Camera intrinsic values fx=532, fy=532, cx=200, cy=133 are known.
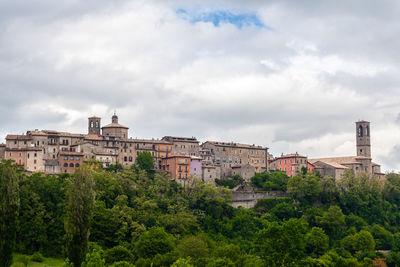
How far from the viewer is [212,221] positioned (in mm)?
75062

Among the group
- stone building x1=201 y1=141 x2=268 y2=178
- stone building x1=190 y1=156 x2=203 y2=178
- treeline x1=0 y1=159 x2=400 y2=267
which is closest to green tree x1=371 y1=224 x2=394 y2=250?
treeline x1=0 y1=159 x2=400 y2=267

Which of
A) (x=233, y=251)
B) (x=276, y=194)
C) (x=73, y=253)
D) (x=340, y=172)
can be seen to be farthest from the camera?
(x=340, y=172)

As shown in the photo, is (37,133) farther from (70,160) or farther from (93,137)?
(93,137)

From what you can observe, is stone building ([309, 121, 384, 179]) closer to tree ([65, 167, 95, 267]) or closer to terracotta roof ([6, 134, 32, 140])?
terracotta roof ([6, 134, 32, 140])

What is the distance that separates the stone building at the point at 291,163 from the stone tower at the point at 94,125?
35.6 meters

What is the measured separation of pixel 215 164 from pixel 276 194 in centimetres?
1221

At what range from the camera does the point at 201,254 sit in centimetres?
5969

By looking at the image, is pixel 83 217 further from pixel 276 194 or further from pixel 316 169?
pixel 316 169

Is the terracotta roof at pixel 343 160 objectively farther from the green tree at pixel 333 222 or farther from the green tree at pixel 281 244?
the green tree at pixel 281 244

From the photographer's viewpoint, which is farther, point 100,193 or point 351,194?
point 351,194

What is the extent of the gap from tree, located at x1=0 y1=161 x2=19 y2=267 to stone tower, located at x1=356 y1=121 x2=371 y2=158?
82016 millimetres

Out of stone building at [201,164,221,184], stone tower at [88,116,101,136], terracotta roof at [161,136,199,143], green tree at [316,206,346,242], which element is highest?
stone tower at [88,116,101,136]

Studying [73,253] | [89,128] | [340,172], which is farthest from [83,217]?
[340,172]

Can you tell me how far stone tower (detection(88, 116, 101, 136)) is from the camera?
9212cm
